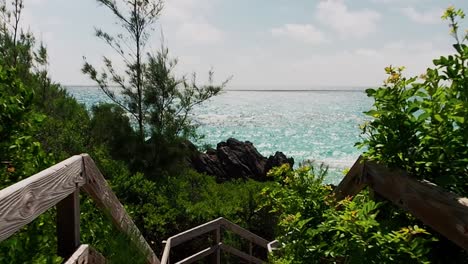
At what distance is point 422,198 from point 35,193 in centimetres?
131

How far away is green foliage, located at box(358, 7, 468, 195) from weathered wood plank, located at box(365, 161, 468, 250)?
0.21 feet

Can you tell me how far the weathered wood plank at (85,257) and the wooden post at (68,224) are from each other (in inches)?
1.7

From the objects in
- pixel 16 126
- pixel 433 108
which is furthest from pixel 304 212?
pixel 16 126

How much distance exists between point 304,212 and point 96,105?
495 inches

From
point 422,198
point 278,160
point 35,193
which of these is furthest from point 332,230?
point 278,160

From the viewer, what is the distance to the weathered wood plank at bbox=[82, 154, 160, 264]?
2199 mm

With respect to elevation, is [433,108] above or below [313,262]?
above

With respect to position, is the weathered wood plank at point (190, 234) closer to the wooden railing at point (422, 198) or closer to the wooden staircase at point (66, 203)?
the wooden staircase at point (66, 203)

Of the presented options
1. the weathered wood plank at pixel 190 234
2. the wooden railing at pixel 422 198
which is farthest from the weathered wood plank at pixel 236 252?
the wooden railing at pixel 422 198

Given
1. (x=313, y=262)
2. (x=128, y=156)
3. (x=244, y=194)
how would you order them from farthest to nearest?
1. (x=128, y=156)
2. (x=244, y=194)
3. (x=313, y=262)

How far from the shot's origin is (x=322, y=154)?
54.6 meters

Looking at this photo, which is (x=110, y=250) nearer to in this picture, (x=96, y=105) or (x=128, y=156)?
(x=128, y=156)

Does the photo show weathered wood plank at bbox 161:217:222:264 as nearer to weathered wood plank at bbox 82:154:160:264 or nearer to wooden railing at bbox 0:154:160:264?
weathered wood plank at bbox 82:154:160:264

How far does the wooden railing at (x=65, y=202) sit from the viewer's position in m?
1.33
